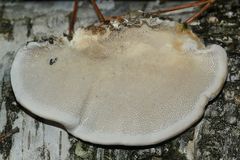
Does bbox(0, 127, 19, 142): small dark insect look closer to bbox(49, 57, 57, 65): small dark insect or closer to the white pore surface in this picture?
the white pore surface

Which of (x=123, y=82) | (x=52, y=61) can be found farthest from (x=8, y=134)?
(x=123, y=82)

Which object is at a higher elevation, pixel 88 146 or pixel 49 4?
pixel 49 4

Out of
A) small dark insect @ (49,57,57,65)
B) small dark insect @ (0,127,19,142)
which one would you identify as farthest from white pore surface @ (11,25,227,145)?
small dark insect @ (0,127,19,142)

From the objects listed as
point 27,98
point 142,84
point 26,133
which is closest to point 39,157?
point 26,133

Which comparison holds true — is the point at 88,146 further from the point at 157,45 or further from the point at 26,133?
the point at 157,45

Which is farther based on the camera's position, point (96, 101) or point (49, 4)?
point (49, 4)

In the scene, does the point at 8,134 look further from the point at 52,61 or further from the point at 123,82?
the point at 123,82

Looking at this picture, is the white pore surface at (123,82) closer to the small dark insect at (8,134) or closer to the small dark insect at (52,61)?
the small dark insect at (52,61)

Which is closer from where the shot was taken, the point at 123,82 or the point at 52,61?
the point at 123,82

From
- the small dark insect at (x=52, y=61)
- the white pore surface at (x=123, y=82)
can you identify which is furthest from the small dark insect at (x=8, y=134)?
the small dark insect at (x=52, y=61)
